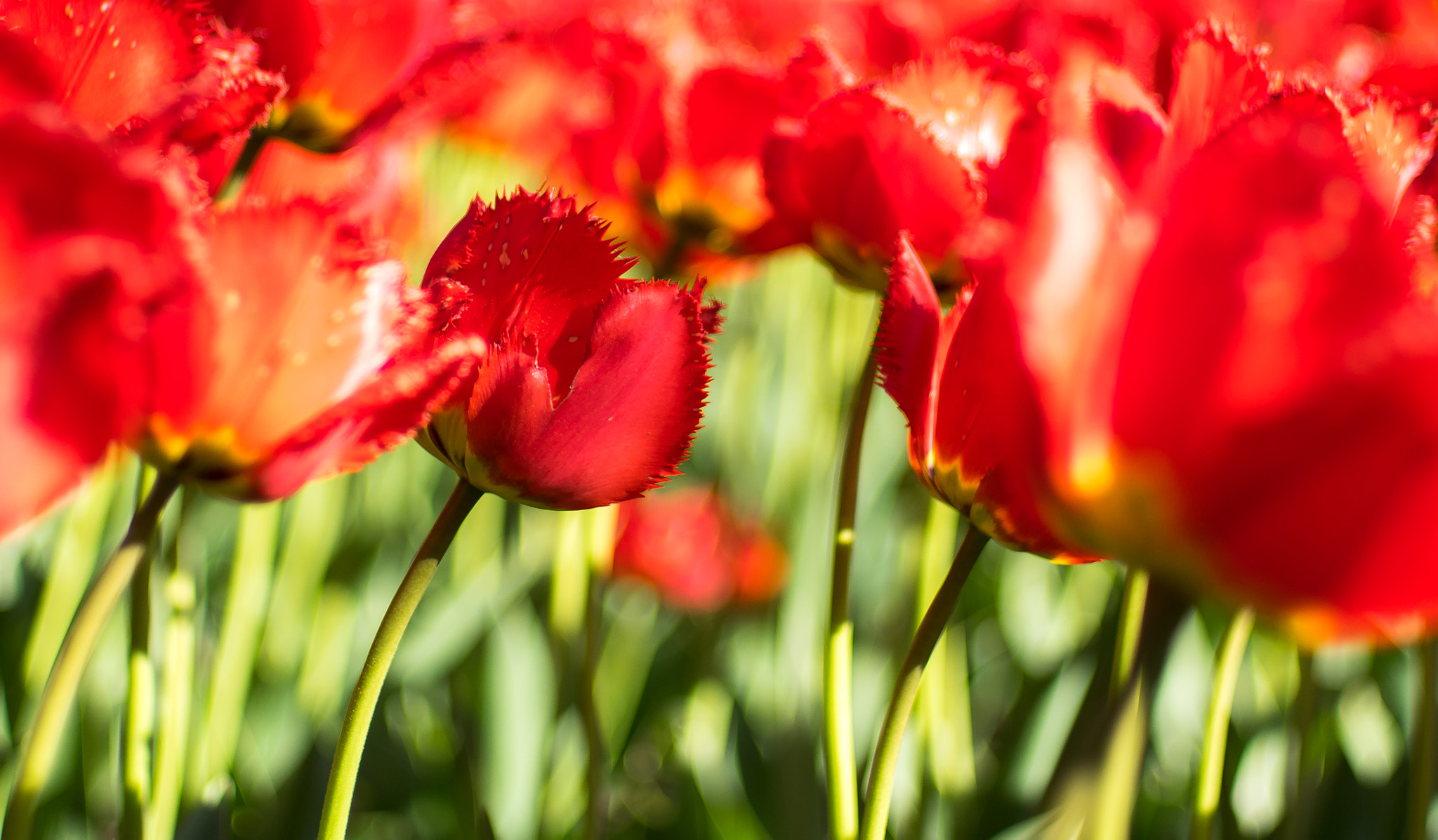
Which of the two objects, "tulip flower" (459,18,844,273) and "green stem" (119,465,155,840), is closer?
"green stem" (119,465,155,840)

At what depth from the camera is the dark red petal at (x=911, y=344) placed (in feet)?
0.99

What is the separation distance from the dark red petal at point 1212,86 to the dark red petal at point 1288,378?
122mm

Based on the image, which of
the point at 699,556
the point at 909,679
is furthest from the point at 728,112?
the point at 699,556

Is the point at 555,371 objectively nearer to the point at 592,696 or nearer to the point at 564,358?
the point at 564,358

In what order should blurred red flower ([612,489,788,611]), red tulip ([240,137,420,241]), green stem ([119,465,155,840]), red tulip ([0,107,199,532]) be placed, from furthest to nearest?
blurred red flower ([612,489,788,611]), red tulip ([240,137,420,241]), green stem ([119,465,155,840]), red tulip ([0,107,199,532])

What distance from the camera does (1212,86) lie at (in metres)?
0.32

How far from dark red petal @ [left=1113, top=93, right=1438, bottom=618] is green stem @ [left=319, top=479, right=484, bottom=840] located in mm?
174

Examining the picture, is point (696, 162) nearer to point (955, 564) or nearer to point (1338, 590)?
point (955, 564)

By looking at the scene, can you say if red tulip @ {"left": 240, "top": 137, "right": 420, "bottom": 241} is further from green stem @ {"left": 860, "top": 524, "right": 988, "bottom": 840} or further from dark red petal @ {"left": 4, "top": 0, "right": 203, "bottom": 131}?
green stem @ {"left": 860, "top": 524, "right": 988, "bottom": 840}

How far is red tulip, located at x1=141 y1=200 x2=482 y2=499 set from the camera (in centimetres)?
23

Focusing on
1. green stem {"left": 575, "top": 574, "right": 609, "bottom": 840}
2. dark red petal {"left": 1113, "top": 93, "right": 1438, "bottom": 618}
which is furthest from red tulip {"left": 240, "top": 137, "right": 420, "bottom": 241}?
dark red petal {"left": 1113, "top": 93, "right": 1438, "bottom": 618}

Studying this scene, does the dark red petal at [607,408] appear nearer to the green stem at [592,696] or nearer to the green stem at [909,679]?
the green stem at [909,679]

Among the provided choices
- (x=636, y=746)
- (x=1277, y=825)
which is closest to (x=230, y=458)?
(x=1277, y=825)

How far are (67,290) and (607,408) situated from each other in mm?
139
